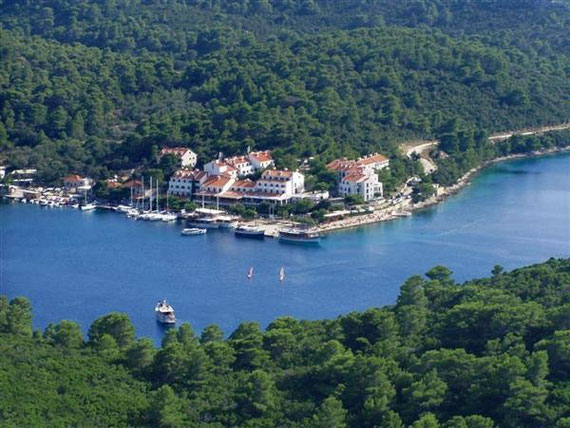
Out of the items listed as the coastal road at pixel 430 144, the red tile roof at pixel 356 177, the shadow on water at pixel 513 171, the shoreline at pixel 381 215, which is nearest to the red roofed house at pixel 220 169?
the shoreline at pixel 381 215

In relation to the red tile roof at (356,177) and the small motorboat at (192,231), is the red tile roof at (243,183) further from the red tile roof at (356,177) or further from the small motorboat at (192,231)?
the small motorboat at (192,231)

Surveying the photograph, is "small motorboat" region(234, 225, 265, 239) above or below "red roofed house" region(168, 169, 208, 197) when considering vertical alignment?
below

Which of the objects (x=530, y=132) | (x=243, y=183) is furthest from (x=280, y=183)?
(x=530, y=132)

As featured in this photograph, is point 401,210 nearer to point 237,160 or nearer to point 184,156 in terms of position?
point 237,160

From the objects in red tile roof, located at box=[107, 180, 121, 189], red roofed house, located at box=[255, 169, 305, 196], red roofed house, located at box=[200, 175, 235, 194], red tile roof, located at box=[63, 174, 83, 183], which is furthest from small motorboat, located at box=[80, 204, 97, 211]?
red roofed house, located at box=[255, 169, 305, 196]

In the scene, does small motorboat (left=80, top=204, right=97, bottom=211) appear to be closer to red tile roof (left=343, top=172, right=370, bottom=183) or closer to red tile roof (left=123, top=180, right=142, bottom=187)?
red tile roof (left=123, top=180, right=142, bottom=187)

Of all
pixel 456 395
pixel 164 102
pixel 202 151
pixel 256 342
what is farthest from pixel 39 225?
pixel 456 395
